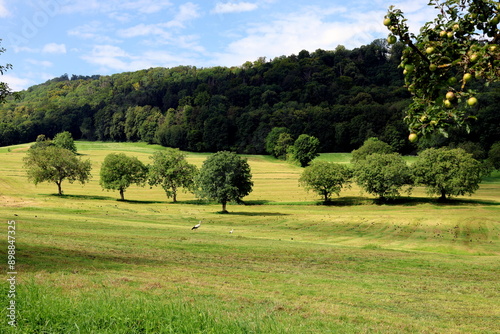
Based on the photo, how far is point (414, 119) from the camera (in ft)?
18.6

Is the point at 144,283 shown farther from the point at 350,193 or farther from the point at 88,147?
the point at 88,147

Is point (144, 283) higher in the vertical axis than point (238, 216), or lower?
higher

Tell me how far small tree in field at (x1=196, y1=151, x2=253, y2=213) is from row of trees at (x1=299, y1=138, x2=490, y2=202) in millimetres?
19726

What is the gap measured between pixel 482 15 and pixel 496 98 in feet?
514

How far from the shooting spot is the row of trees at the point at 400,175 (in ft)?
253

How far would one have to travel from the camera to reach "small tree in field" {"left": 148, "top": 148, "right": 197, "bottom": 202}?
8300cm

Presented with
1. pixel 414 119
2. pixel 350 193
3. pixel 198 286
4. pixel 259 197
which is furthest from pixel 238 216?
pixel 414 119

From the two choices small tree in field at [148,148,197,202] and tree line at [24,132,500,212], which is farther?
small tree in field at [148,148,197,202]

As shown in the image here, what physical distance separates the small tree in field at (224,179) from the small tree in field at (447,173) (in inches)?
1524

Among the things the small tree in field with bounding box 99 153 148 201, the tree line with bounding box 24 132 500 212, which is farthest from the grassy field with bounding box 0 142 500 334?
the small tree in field with bounding box 99 153 148 201

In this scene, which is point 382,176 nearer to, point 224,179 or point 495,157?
point 224,179

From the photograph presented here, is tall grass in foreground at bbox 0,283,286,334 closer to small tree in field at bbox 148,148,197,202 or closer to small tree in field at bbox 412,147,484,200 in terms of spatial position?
small tree in field at bbox 148,148,197,202

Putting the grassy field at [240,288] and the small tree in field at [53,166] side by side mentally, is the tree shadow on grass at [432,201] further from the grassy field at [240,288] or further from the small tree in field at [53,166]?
the small tree in field at [53,166]

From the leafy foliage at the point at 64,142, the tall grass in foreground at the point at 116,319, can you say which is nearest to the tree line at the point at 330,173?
the tall grass in foreground at the point at 116,319
